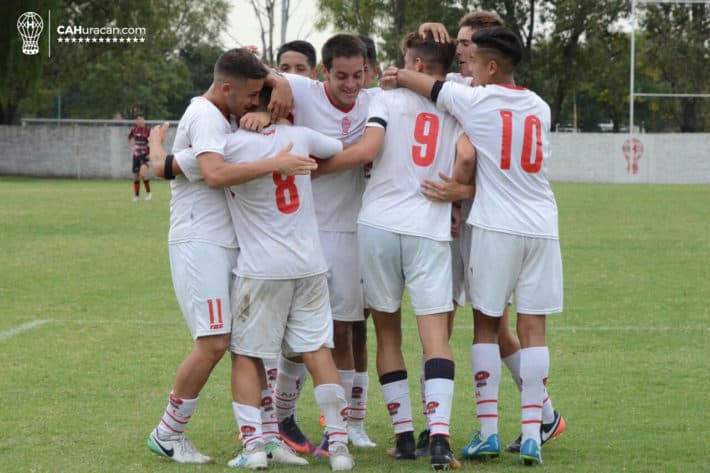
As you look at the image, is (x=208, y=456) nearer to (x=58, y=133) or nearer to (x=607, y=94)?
(x=58, y=133)

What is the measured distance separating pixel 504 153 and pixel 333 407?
4.69 feet

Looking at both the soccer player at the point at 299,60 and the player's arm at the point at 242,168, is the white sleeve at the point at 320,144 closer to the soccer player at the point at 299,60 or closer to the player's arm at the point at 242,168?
the player's arm at the point at 242,168

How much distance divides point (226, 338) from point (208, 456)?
2.06 feet

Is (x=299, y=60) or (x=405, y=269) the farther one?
(x=299, y=60)

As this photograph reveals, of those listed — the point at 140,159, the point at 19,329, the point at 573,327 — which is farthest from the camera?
the point at 140,159

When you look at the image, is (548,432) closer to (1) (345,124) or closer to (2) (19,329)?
(1) (345,124)

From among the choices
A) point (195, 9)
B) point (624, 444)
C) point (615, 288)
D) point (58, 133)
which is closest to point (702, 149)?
point (58, 133)

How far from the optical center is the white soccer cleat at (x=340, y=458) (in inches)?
214

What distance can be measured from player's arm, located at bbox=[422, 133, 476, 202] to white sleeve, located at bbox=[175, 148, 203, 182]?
1.08 meters

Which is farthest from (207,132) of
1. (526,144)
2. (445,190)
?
(526,144)

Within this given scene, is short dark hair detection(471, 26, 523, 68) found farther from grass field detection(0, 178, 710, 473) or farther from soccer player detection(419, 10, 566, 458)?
grass field detection(0, 178, 710, 473)

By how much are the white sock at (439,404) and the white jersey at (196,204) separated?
1151mm

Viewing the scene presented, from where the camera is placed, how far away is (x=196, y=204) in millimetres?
5688

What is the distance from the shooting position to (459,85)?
18.7 feet
